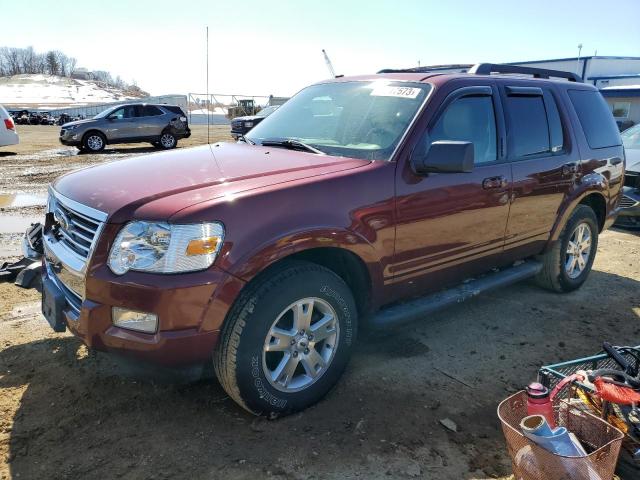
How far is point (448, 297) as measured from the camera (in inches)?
148

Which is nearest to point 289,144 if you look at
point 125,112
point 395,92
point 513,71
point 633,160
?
point 395,92

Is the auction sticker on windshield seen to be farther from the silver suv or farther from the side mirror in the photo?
the silver suv

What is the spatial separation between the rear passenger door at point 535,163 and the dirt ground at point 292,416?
30.7 inches

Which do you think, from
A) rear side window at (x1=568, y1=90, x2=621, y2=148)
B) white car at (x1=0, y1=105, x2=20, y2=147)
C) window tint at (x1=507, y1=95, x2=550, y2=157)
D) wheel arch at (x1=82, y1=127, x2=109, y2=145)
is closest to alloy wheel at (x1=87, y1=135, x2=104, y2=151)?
wheel arch at (x1=82, y1=127, x2=109, y2=145)

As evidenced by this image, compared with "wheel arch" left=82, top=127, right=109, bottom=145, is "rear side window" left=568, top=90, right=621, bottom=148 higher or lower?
higher

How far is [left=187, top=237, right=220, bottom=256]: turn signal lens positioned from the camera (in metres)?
2.46

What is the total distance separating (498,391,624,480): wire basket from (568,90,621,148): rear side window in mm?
3200

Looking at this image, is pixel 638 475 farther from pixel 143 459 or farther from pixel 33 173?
pixel 33 173

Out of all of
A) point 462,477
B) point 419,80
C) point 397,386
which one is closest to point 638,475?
point 462,477

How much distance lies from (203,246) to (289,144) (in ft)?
4.70

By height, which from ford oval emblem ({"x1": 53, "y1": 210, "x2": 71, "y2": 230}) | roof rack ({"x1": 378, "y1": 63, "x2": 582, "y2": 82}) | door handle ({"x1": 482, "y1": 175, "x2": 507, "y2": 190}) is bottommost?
ford oval emblem ({"x1": 53, "y1": 210, "x2": 71, "y2": 230})

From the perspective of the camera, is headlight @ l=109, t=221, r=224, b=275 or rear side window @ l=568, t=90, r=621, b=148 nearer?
headlight @ l=109, t=221, r=224, b=275

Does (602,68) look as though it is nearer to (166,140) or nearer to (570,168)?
(166,140)

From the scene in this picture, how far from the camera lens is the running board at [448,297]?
3.40m
